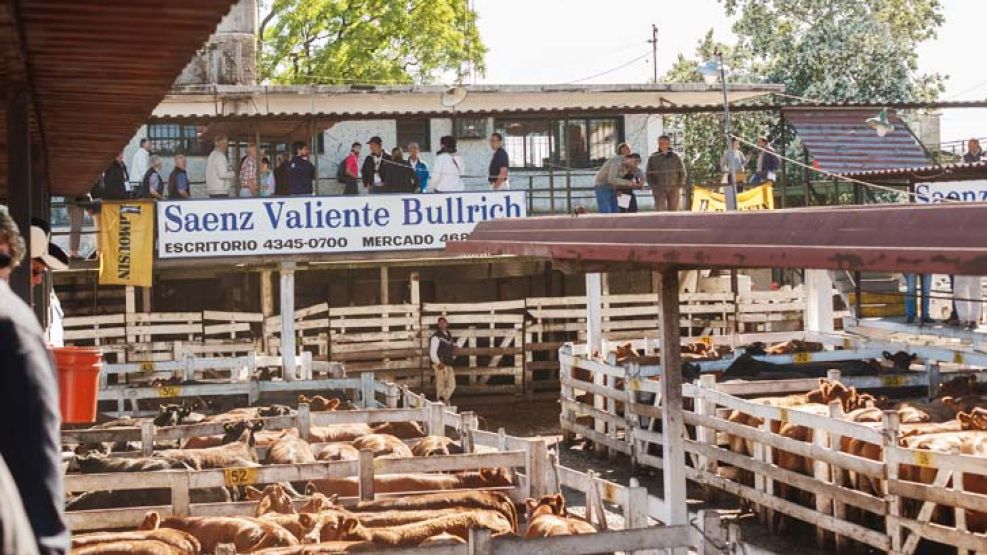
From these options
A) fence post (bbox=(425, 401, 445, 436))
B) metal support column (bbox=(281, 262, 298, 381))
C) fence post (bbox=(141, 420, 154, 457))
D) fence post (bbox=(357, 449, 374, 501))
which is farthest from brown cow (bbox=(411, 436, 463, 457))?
metal support column (bbox=(281, 262, 298, 381))

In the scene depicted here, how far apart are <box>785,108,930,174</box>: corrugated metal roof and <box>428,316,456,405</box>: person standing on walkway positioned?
7979 mm

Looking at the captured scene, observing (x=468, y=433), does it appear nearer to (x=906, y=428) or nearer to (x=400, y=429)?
(x=400, y=429)

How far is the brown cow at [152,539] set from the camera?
28.5 feet

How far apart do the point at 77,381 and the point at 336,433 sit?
26.7ft

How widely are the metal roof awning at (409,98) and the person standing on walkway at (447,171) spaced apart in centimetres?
387

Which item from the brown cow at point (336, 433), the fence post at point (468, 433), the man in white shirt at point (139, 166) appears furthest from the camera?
the man in white shirt at point (139, 166)

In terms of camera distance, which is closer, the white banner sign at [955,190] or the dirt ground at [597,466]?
the dirt ground at [597,466]

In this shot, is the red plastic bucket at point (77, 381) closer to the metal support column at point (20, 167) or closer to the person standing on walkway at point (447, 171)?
the metal support column at point (20, 167)

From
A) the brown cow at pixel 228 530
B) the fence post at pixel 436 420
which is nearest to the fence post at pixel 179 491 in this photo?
the brown cow at pixel 228 530

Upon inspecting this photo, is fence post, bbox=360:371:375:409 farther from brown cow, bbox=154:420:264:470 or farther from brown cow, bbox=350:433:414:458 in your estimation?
brown cow, bbox=154:420:264:470

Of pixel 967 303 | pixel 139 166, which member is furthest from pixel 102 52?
pixel 139 166

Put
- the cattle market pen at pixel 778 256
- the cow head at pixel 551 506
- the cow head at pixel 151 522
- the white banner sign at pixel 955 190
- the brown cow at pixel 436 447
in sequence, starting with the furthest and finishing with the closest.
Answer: the white banner sign at pixel 955 190
the brown cow at pixel 436 447
the cow head at pixel 551 506
the cow head at pixel 151 522
the cattle market pen at pixel 778 256

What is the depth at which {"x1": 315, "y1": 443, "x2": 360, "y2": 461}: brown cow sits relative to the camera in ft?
43.3

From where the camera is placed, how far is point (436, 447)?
1288cm
